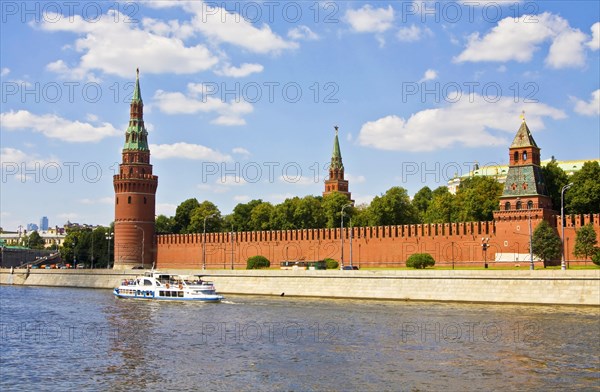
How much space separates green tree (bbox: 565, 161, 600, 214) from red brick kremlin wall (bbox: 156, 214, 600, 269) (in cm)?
449

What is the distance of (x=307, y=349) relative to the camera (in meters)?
31.1

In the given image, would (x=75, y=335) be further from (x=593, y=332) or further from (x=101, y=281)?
(x=101, y=281)

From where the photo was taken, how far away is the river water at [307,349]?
24.7 metres

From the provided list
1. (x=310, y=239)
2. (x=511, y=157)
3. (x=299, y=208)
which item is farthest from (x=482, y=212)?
(x=299, y=208)

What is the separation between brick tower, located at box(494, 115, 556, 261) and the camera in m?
63.2

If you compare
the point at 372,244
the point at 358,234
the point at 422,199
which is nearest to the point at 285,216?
the point at 358,234

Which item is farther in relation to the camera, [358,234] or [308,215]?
[308,215]

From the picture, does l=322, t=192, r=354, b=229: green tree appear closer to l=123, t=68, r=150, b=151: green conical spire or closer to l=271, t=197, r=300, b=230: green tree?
l=271, t=197, r=300, b=230: green tree

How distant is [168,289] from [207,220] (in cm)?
4078

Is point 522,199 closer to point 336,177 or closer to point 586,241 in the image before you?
point 586,241

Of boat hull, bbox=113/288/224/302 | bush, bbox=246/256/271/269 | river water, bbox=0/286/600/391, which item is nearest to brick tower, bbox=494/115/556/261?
river water, bbox=0/286/600/391

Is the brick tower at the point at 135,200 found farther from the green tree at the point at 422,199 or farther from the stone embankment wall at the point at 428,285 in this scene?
the green tree at the point at 422,199

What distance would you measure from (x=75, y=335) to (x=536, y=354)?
21359mm

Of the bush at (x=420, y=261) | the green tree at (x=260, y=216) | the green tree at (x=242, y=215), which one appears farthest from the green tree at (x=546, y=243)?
the green tree at (x=242, y=215)
